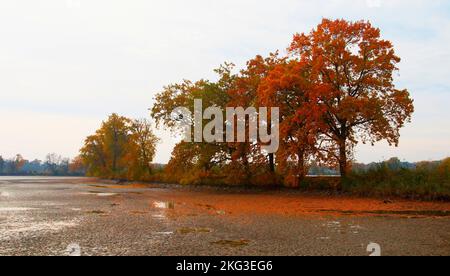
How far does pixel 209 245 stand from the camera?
11477 millimetres

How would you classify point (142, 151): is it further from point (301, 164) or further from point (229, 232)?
point (229, 232)

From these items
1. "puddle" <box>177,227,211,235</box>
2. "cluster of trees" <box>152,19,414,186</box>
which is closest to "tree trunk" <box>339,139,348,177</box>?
"cluster of trees" <box>152,19,414,186</box>

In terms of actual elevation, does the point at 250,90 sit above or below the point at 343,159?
above

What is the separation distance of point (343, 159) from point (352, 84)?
6.54 meters

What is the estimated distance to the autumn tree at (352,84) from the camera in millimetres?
31531

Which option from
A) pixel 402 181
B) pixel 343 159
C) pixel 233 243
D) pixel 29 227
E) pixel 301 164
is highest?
pixel 343 159

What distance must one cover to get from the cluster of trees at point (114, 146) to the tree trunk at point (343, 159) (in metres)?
45.5

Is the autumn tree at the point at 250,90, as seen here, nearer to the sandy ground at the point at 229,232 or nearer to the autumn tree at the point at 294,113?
the autumn tree at the point at 294,113

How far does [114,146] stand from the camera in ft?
304

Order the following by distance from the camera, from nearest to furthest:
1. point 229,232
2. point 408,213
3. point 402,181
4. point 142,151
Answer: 1. point 229,232
2. point 408,213
3. point 402,181
4. point 142,151

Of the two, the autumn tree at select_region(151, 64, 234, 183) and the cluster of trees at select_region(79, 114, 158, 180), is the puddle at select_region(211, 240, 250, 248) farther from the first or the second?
the cluster of trees at select_region(79, 114, 158, 180)

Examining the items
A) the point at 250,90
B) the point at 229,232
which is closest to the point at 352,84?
the point at 250,90

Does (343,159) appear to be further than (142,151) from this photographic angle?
No
